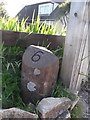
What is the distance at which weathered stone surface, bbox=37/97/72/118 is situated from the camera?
4.39 ft

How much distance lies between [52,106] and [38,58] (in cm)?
31

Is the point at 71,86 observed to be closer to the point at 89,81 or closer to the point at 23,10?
the point at 89,81

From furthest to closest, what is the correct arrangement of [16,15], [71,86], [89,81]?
[16,15] → [89,81] → [71,86]

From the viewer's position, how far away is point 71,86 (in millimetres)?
1763

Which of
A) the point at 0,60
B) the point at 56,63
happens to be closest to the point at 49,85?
the point at 56,63

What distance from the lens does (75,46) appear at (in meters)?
1.63

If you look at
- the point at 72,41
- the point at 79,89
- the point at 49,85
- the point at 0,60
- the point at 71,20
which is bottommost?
the point at 79,89

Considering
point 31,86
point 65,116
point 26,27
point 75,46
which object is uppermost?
point 26,27

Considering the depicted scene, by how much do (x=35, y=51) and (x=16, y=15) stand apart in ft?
2.67

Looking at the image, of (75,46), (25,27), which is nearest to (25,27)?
(25,27)

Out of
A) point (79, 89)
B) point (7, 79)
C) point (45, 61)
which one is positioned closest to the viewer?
point (45, 61)

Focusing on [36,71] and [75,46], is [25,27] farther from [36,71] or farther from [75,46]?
[36,71]

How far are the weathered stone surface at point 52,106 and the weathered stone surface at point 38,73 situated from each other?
0.30 feet

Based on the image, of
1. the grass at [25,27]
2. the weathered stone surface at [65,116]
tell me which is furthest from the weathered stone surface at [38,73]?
the grass at [25,27]
